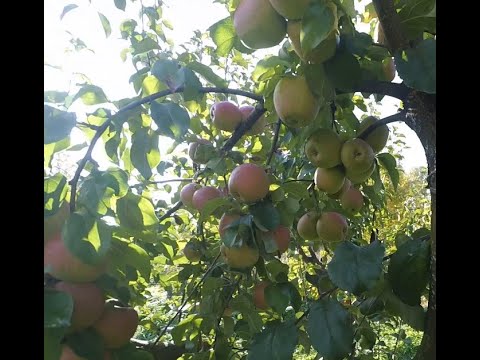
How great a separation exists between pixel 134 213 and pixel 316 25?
0.42m

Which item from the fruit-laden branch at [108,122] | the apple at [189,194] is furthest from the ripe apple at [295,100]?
the apple at [189,194]

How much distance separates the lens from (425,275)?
0.84 m

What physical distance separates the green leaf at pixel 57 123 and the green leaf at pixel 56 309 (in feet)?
0.88

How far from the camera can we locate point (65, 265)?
657 millimetres

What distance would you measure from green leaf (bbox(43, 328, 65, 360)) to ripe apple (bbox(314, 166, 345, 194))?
690mm

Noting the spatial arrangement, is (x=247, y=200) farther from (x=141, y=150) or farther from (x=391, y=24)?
(x=391, y=24)

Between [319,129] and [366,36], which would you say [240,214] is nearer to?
[319,129]

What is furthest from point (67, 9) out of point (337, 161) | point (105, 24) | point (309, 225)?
point (309, 225)

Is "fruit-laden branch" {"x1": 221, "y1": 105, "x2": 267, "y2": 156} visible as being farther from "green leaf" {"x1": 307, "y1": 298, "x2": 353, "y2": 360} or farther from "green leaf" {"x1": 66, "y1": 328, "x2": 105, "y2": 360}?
"green leaf" {"x1": 66, "y1": 328, "x2": 105, "y2": 360}

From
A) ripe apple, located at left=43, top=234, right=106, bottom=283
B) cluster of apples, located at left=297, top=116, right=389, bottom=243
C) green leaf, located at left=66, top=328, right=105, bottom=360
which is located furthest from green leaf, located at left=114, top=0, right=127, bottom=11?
green leaf, located at left=66, top=328, right=105, bottom=360
